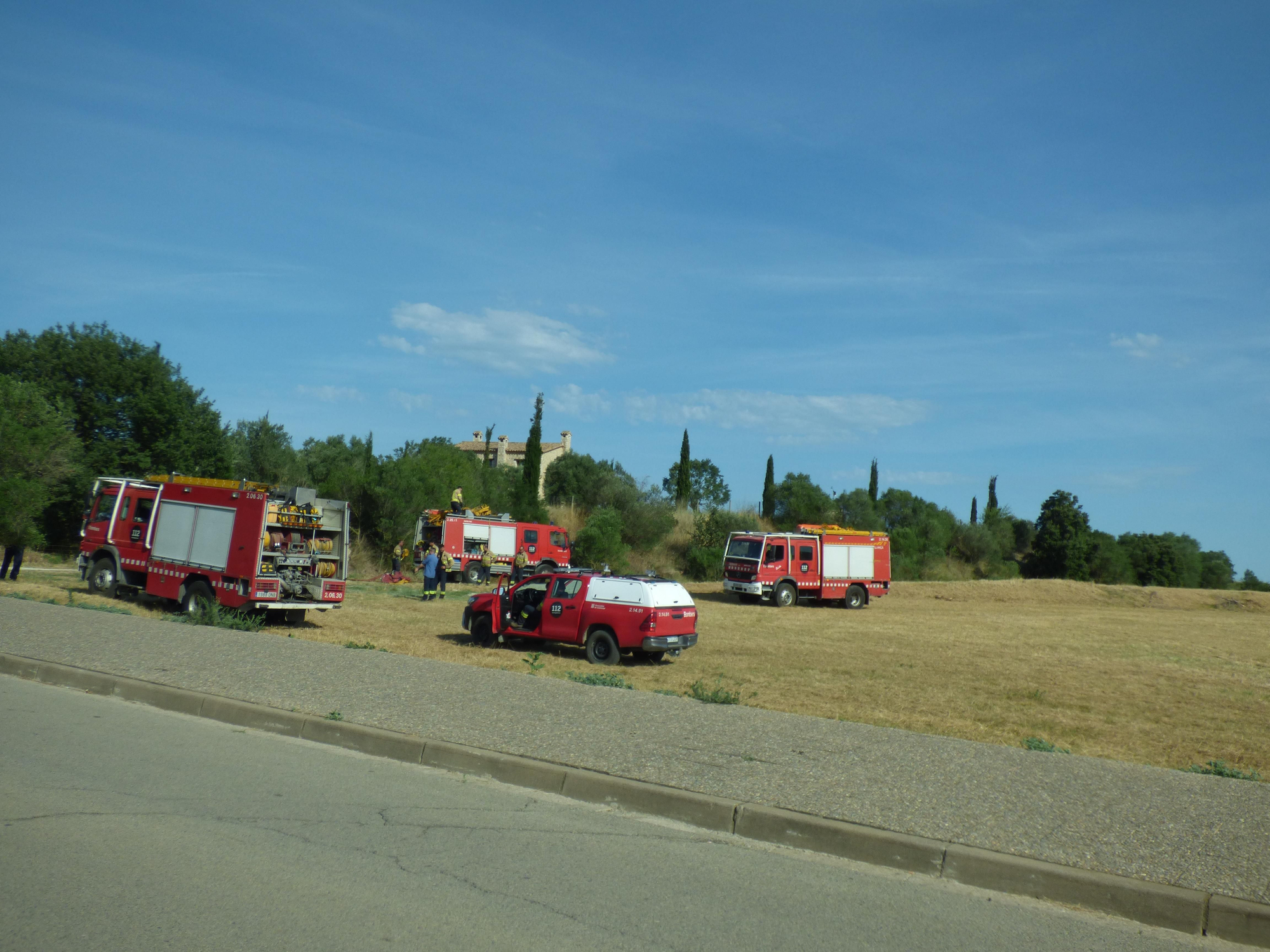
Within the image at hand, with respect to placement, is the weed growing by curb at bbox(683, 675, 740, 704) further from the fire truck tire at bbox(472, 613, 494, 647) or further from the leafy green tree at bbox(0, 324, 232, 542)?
the leafy green tree at bbox(0, 324, 232, 542)

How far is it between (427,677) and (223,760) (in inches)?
158

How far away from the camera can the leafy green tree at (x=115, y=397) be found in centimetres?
4131

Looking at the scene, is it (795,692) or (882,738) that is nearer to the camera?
(882,738)

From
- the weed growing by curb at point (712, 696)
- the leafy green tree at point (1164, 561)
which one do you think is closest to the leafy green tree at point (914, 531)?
the leafy green tree at point (1164, 561)

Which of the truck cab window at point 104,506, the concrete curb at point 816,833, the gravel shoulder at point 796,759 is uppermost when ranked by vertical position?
the truck cab window at point 104,506

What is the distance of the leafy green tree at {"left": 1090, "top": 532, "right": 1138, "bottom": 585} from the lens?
6719 centimetres

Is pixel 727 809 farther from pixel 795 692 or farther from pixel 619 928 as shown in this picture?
pixel 795 692

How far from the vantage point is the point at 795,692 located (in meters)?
13.9

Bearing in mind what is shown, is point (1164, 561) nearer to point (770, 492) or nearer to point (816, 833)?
point (770, 492)

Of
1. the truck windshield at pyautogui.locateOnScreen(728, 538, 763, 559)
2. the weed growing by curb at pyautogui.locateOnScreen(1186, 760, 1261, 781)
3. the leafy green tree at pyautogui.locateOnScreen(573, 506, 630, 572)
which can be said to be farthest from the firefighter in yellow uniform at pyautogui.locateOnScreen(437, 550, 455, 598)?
the weed growing by curb at pyautogui.locateOnScreen(1186, 760, 1261, 781)

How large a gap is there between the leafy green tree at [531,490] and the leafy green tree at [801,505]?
769 inches

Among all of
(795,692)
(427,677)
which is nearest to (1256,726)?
(795,692)

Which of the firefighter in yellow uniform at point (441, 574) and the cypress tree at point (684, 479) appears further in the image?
the cypress tree at point (684, 479)

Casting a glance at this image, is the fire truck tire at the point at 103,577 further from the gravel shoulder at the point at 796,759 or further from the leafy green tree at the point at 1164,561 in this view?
the leafy green tree at the point at 1164,561
